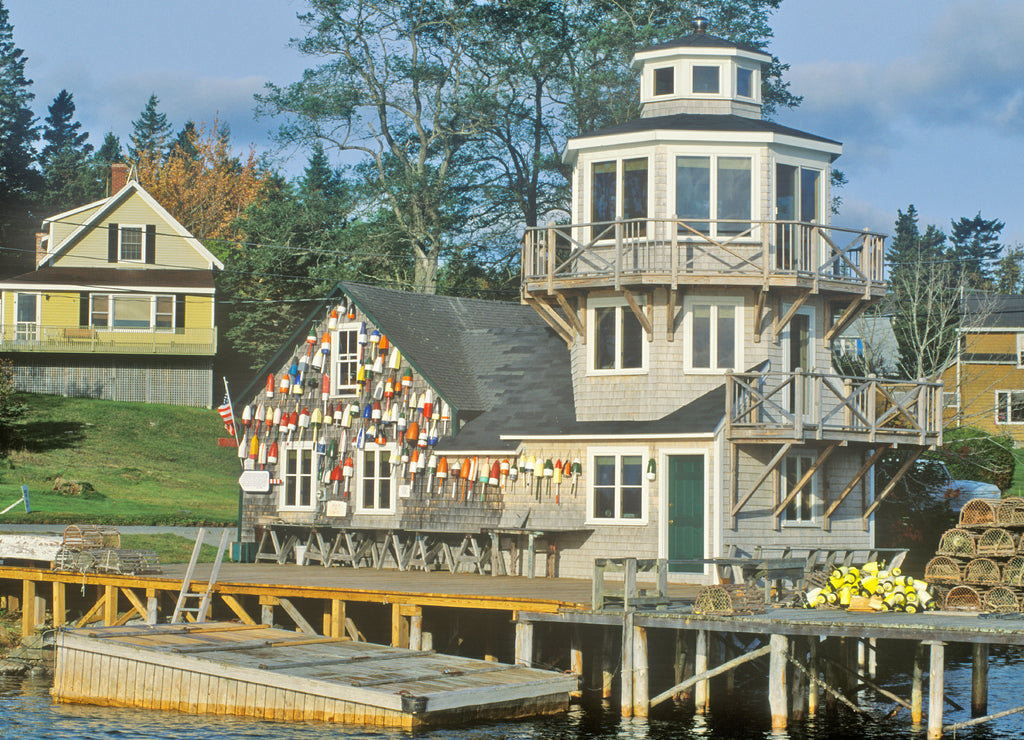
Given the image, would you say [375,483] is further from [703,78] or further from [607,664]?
[703,78]

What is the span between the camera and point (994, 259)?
94688 millimetres

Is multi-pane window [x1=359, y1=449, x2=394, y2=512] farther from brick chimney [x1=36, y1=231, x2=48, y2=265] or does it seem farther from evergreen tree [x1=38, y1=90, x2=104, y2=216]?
evergreen tree [x1=38, y1=90, x2=104, y2=216]

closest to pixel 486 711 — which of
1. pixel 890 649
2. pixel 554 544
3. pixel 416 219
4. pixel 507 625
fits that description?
pixel 507 625

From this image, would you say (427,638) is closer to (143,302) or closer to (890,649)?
(890,649)

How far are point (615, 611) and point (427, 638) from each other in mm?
4211

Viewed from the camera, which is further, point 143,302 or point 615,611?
point 143,302

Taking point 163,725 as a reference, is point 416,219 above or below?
above

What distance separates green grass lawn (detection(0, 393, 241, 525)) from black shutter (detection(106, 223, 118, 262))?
21.5 ft

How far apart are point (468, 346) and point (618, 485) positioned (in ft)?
25.2

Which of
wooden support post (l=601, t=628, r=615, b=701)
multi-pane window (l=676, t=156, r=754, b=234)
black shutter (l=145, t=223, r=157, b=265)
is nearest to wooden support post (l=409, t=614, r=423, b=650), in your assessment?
wooden support post (l=601, t=628, r=615, b=701)

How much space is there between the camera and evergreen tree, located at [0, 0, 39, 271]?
72.5 meters

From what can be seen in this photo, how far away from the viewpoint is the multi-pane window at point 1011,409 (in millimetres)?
54366

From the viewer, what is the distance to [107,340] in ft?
183

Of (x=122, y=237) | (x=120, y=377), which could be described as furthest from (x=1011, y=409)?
(x=122, y=237)
